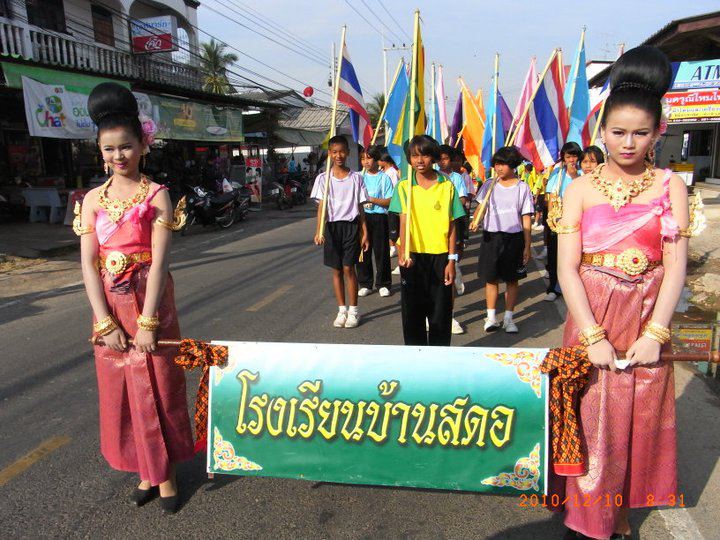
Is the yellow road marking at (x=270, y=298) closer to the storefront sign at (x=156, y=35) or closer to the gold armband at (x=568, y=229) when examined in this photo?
the gold armband at (x=568, y=229)

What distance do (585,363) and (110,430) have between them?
86.0 inches

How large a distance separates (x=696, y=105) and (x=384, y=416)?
56.8 ft

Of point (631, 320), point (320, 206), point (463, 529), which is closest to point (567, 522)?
point (463, 529)

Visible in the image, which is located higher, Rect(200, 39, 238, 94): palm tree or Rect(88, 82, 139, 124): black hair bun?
Rect(200, 39, 238, 94): palm tree

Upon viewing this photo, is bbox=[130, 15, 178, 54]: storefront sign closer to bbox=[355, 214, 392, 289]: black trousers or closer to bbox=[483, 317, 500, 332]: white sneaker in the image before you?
bbox=[355, 214, 392, 289]: black trousers

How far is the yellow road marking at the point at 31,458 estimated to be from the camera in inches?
115

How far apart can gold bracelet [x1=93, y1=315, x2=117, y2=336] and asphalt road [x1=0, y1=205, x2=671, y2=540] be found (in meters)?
0.90

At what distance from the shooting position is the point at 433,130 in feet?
34.5

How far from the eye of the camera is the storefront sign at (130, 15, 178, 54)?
1769cm

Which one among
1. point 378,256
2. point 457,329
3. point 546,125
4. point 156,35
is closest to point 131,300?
point 457,329

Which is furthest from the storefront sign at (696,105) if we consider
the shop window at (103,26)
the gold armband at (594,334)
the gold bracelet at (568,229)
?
the shop window at (103,26)

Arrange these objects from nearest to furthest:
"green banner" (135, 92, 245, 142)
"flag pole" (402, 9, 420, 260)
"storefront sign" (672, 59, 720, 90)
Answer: "flag pole" (402, 9, 420, 260) → "green banner" (135, 92, 245, 142) → "storefront sign" (672, 59, 720, 90)

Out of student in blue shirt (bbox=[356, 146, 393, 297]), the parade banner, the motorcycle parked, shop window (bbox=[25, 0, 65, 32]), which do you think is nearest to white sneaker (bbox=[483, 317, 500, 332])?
student in blue shirt (bbox=[356, 146, 393, 297])

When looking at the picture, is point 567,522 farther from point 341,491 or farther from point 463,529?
point 341,491
